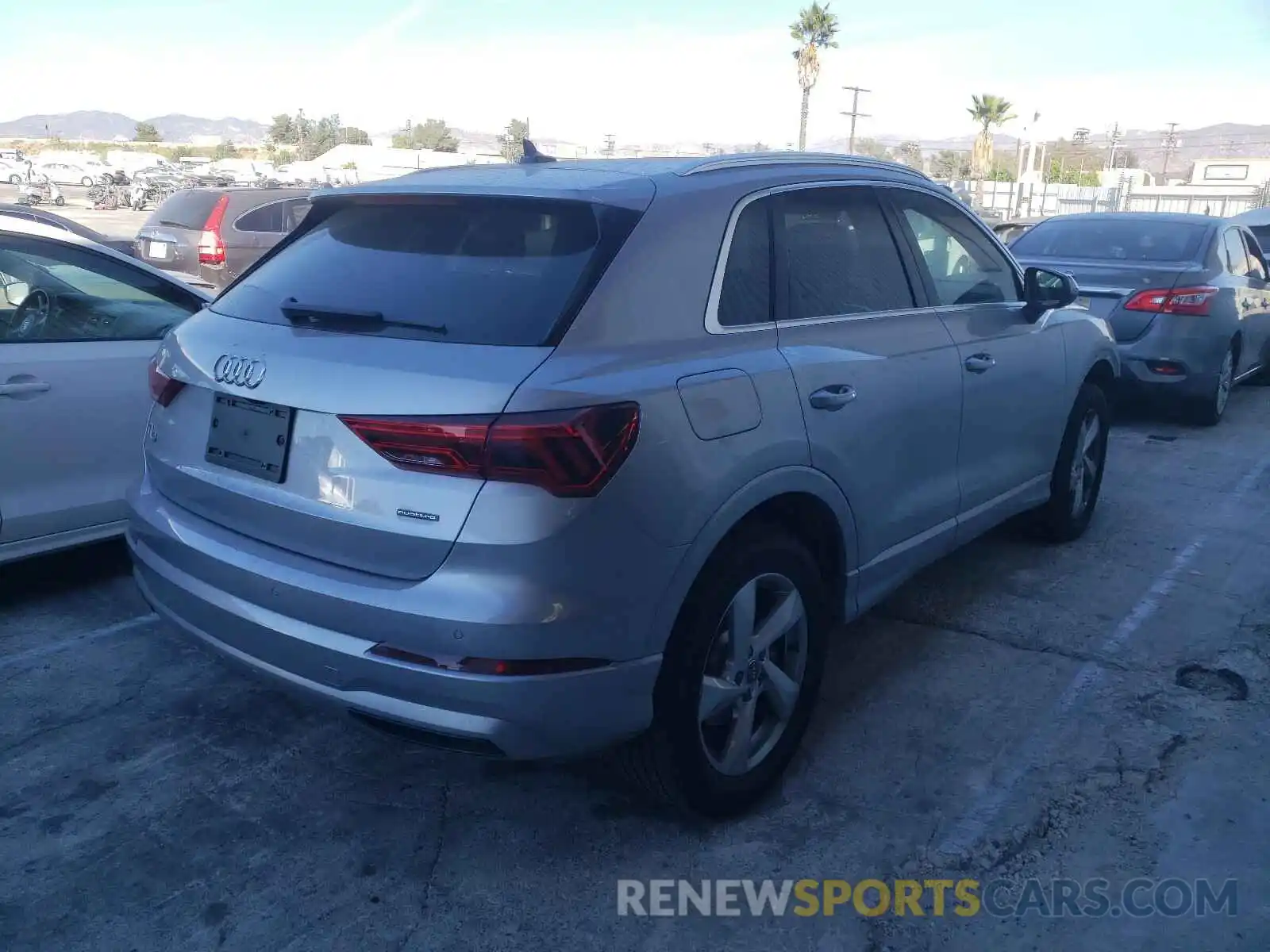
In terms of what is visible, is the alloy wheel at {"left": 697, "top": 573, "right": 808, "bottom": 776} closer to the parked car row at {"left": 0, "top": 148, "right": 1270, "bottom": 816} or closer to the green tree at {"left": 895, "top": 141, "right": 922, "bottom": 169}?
the parked car row at {"left": 0, "top": 148, "right": 1270, "bottom": 816}

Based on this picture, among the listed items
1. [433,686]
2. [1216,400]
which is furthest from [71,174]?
[433,686]

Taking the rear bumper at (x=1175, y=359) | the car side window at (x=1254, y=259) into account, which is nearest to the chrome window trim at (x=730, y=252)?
the rear bumper at (x=1175, y=359)

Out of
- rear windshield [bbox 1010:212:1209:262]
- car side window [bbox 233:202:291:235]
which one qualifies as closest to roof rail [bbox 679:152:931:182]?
rear windshield [bbox 1010:212:1209:262]

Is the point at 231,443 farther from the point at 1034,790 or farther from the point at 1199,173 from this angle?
the point at 1199,173

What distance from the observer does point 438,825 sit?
10.4 ft

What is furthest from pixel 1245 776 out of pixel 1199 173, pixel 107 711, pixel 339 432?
pixel 1199 173

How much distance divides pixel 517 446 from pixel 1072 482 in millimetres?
3786

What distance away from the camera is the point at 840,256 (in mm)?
3648

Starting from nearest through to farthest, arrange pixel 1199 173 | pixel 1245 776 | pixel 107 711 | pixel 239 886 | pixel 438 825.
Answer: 1. pixel 239 886
2. pixel 438 825
3. pixel 1245 776
4. pixel 107 711
5. pixel 1199 173

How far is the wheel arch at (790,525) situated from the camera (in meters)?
2.74

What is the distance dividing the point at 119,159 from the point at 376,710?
6414 centimetres

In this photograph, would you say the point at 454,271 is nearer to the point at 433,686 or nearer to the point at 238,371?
the point at 238,371

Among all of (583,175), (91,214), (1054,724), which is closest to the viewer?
(583,175)

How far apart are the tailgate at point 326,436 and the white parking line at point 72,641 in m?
1.54
